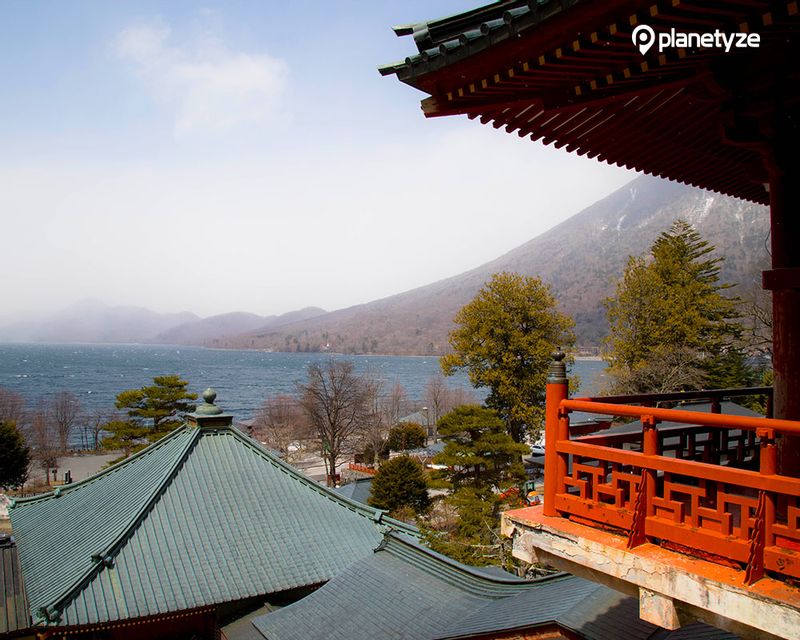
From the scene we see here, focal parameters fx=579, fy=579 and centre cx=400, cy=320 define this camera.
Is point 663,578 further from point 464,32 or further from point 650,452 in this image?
point 464,32

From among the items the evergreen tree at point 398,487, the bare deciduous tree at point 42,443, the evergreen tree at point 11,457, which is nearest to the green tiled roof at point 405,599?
the evergreen tree at point 398,487

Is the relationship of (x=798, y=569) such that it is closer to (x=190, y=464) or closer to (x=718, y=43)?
(x=718, y=43)

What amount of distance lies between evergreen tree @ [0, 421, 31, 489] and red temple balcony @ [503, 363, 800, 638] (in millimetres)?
37099

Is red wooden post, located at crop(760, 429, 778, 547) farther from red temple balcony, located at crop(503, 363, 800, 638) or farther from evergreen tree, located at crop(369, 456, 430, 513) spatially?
evergreen tree, located at crop(369, 456, 430, 513)

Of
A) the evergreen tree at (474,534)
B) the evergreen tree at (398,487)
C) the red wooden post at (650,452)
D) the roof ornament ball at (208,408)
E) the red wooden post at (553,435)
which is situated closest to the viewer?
the red wooden post at (650,452)

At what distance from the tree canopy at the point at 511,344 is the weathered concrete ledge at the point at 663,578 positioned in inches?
920

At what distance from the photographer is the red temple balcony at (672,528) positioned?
294cm

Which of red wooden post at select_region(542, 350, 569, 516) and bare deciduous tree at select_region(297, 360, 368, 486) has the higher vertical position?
red wooden post at select_region(542, 350, 569, 516)

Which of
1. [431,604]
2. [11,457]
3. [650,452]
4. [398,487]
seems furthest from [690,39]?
[11,457]

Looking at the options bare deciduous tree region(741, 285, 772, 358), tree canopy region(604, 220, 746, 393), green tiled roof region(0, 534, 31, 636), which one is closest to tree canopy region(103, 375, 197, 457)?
green tiled roof region(0, 534, 31, 636)

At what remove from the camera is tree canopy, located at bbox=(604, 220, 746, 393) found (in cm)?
2906

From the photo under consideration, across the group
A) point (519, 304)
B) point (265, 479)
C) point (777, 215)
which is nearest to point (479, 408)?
point (519, 304)

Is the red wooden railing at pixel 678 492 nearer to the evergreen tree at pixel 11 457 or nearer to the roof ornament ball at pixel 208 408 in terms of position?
the roof ornament ball at pixel 208 408

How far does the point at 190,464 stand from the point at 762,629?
460 inches
